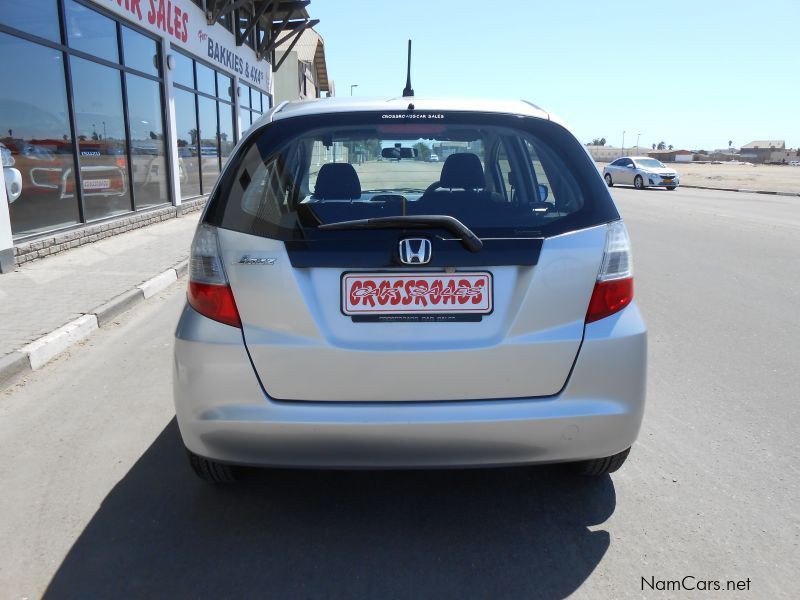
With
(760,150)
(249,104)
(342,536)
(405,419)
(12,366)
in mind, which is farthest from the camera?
(760,150)

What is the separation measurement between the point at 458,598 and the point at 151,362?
335 cm

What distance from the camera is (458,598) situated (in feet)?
7.48

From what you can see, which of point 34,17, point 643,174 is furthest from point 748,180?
point 34,17

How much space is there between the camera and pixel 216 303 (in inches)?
97.8

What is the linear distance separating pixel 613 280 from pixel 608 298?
72mm

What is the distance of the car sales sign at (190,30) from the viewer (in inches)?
450

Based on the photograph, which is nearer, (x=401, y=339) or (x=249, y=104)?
(x=401, y=339)

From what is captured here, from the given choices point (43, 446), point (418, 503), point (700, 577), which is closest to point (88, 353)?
point (43, 446)

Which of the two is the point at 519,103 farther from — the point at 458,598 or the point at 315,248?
the point at 458,598

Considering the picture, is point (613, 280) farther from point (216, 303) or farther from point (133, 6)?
point (133, 6)

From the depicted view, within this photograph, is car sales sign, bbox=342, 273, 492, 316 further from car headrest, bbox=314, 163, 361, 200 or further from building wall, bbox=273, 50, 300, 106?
building wall, bbox=273, 50, 300, 106

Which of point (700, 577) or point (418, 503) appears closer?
point (700, 577)

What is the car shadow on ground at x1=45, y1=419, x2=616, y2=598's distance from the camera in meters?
2.36

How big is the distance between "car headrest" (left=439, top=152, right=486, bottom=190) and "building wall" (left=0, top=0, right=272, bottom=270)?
6.27m
